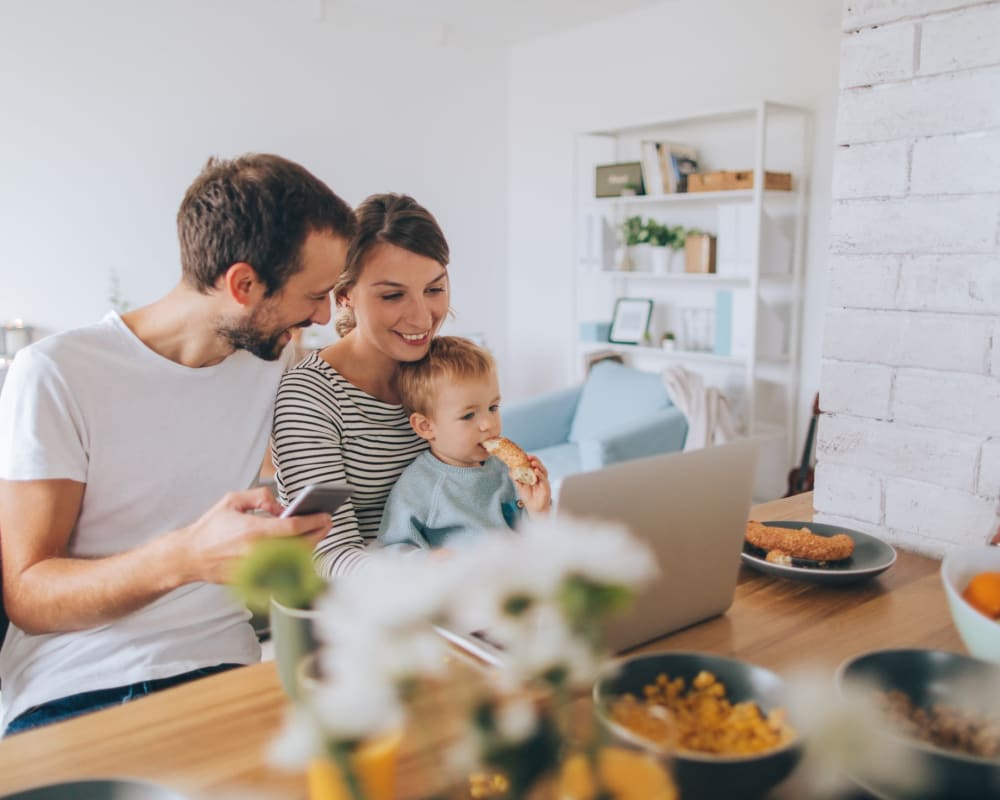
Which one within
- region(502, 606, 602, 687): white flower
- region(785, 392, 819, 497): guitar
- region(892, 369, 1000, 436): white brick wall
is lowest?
region(785, 392, 819, 497): guitar

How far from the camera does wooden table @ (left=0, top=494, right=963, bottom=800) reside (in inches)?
29.8

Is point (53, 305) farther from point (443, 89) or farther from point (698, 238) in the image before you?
point (698, 238)

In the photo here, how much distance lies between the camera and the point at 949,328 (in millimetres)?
1281

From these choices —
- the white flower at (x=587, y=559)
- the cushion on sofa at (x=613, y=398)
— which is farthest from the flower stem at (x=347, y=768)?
the cushion on sofa at (x=613, y=398)

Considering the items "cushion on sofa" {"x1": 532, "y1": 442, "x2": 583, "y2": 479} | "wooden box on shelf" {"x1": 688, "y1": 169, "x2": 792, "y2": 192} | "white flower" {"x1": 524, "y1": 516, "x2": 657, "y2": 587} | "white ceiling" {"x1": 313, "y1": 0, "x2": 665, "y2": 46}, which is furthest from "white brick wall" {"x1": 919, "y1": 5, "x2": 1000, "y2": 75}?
"white ceiling" {"x1": 313, "y1": 0, "x2": 665, "y2": 46}

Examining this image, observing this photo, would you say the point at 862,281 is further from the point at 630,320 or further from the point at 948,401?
the point at 630,320

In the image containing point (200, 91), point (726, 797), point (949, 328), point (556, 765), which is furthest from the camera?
point (200, 91)

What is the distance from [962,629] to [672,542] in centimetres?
30

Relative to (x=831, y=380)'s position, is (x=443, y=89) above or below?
above

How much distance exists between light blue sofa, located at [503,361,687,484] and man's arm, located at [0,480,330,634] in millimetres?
2648

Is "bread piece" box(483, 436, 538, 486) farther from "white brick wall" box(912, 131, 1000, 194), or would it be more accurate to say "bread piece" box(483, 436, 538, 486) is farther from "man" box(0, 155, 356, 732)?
"white brick wall" box(912, 131, 1000, 194)

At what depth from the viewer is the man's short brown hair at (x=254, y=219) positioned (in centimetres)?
132

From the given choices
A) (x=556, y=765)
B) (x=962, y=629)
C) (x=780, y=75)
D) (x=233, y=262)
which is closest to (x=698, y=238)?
(x=780, y=75)

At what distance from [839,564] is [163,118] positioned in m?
4.43
